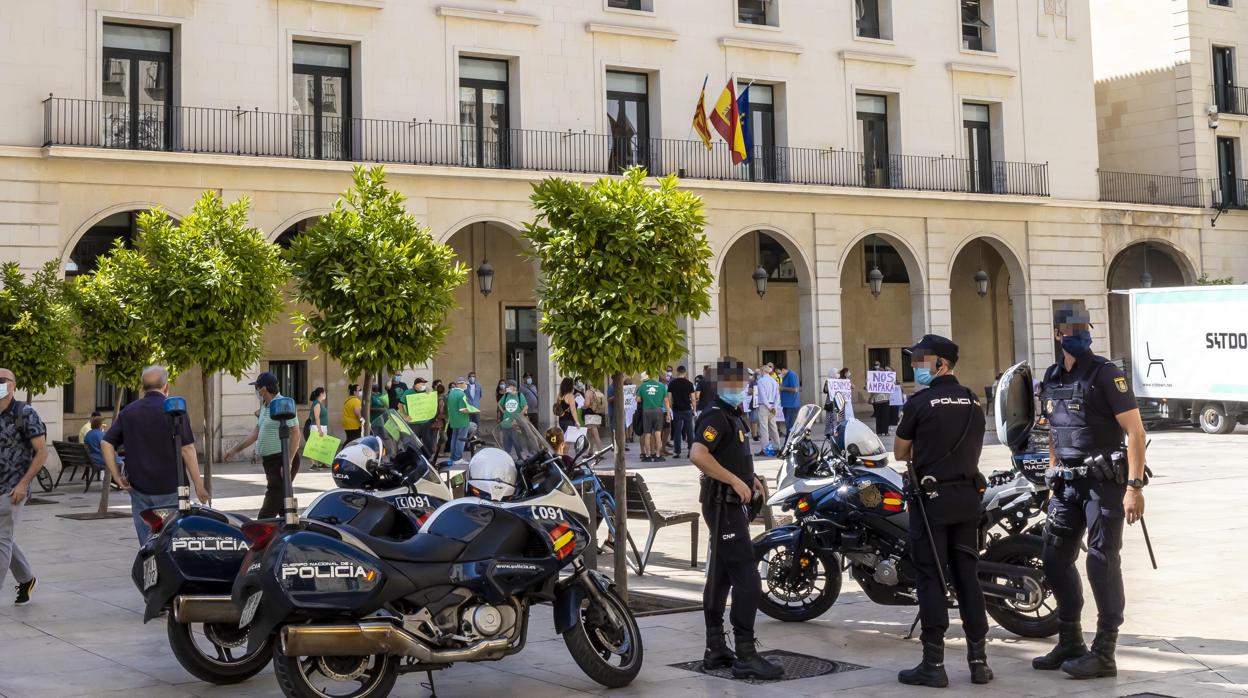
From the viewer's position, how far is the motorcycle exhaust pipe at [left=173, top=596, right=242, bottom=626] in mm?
6949

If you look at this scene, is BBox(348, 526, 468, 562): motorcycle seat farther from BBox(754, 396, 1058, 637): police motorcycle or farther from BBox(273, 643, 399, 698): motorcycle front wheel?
BBox(754, 396, 1058, 637): police motorcycle

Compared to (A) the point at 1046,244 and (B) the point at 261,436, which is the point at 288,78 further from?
(A) the point at 1046,244

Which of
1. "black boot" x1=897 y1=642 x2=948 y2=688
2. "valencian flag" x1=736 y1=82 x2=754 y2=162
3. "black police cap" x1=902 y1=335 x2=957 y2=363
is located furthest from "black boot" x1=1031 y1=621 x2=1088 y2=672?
"valencian flag" x1=736 y1=82 x2=754 y2=162

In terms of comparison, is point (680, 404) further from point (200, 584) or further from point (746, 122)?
point (200, 584)

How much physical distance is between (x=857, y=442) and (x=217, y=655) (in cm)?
418

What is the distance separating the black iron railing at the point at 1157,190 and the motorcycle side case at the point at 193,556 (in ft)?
108

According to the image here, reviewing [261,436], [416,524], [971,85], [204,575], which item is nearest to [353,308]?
[261,436]

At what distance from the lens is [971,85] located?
33.0 m

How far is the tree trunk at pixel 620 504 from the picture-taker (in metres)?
9.16

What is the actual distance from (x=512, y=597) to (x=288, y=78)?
67.2ft

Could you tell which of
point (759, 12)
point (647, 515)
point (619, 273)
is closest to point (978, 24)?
point (759, 12)

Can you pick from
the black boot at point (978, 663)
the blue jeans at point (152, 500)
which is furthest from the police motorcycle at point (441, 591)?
the blue jeans at point (152, 500)

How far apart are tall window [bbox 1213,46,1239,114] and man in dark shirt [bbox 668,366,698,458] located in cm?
2167

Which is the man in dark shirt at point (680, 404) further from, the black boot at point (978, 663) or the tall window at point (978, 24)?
the black boot at point (978, 663)
